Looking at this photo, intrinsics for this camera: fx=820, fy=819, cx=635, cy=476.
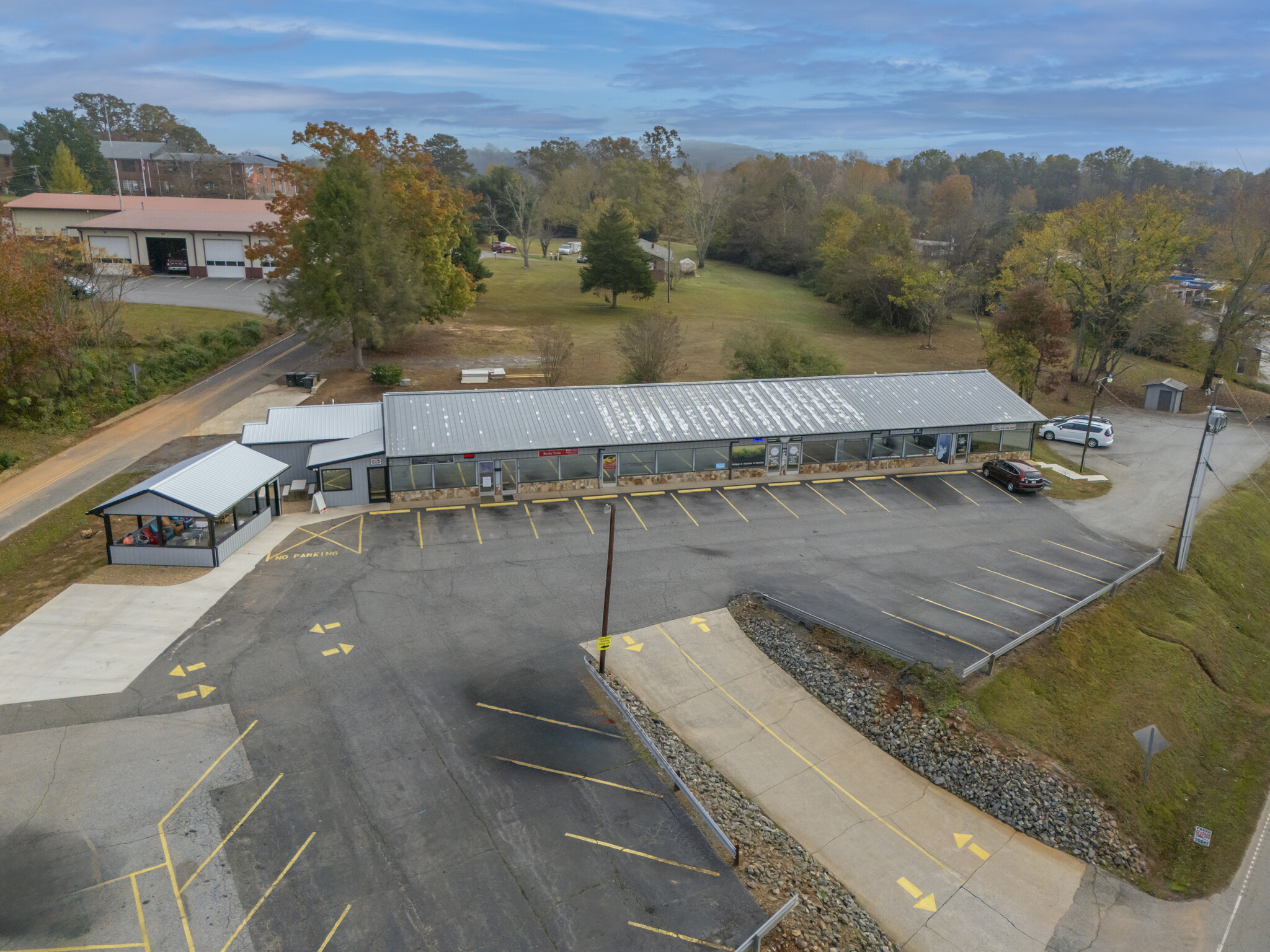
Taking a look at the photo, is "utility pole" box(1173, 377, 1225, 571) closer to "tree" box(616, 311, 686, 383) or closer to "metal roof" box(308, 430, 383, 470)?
"tree" box(616, 311, 686, 383)

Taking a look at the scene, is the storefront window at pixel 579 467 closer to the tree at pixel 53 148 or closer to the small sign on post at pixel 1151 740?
the small sign on post at pixel 1151 740

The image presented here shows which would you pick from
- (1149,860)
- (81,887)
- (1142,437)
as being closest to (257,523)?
(81,887)

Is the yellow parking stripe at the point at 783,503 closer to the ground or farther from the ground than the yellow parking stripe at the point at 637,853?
farther from the ground

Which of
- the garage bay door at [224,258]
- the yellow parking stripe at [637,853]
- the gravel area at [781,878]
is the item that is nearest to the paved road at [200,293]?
the garage bay door at [224,258]

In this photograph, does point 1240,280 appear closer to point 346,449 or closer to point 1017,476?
point 1017,476

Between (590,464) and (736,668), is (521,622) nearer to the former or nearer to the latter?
(736,668)

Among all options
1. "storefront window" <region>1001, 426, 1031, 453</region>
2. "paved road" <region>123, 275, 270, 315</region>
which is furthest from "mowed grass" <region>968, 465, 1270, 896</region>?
"paved road" <region>123, 275, 270, 315</region>
